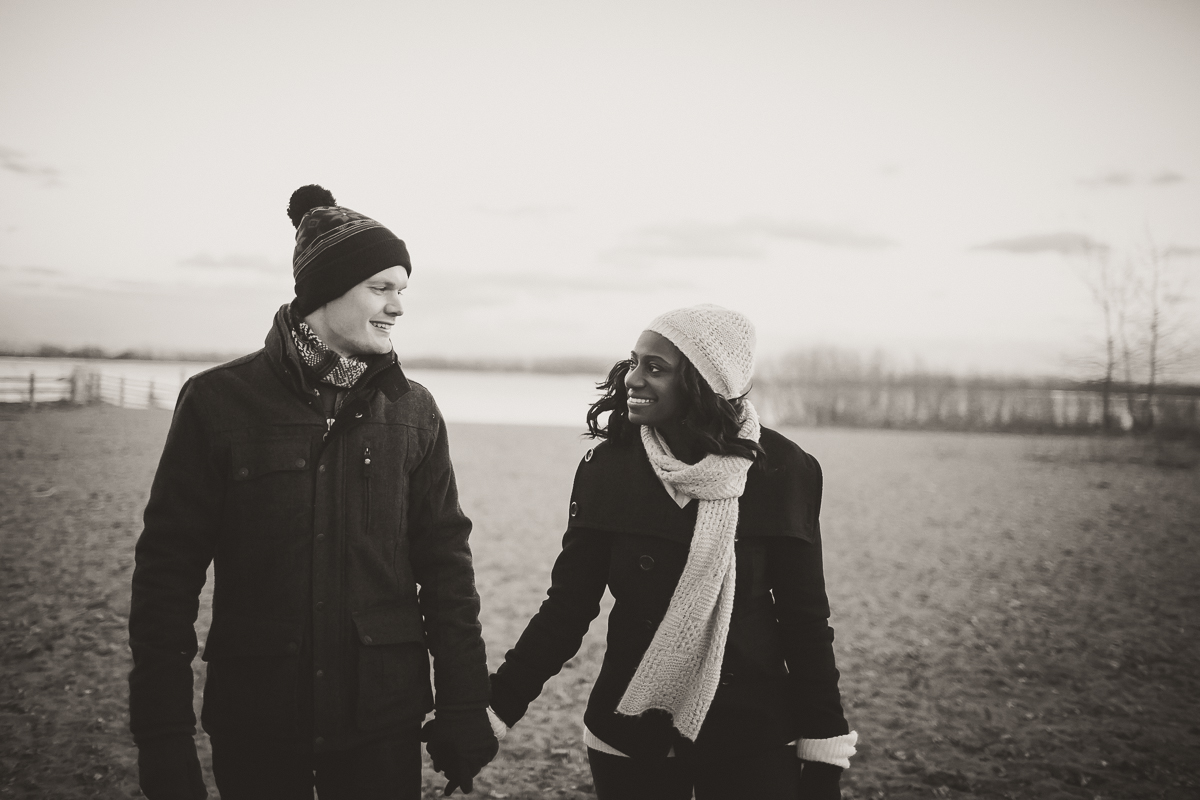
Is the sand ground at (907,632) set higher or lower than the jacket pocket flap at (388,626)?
→ lower

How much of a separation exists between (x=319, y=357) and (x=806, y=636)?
161 centimetres

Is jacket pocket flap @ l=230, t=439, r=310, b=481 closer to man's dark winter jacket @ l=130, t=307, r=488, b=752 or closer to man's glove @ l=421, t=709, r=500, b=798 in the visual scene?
man's dark winter jacket @ l=130, t=307, r=488, b=752

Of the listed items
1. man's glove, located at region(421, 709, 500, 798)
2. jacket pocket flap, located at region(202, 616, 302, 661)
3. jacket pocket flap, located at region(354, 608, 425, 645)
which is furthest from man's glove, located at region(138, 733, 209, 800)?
man's glove, located at region(421, 709, 500, 798)

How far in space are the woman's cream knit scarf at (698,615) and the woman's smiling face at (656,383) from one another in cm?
19

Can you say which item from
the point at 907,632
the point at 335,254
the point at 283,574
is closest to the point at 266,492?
the point at 283,574

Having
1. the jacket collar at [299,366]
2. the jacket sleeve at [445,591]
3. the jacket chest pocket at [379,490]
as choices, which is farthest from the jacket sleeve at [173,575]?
the jacket sleeve at [445,591]

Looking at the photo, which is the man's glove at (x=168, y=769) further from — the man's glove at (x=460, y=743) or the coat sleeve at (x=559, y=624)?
the coat sleeve at (x=559, y=624)

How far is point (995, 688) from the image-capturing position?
564cm

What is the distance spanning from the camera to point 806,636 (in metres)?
2.17

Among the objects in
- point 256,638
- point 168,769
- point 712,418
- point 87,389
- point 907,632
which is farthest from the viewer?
point 87,389

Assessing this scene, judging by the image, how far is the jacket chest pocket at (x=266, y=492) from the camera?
1.99m

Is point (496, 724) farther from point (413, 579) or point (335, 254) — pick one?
point (335, 254)

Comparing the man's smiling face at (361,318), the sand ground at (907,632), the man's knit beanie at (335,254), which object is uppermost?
the man's knit beanie at (335,254)

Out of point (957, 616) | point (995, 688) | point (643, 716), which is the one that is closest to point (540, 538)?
point (957, 616)
